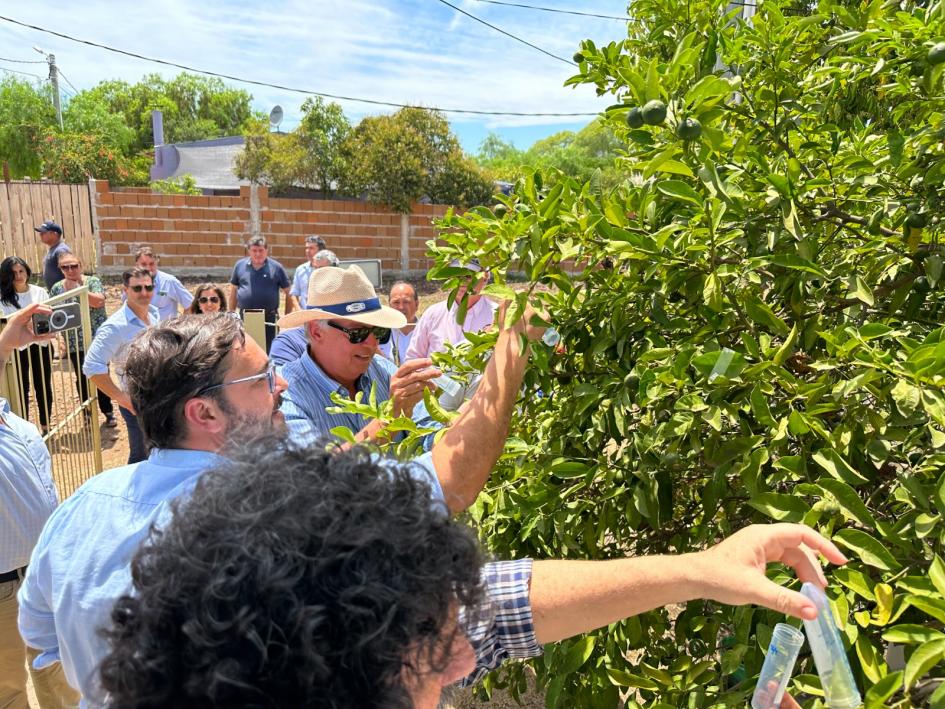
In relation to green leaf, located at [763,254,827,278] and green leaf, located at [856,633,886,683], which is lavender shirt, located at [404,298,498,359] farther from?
green leaf, located at [856,633,886,683]

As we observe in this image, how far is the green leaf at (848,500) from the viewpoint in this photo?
1.17 metres

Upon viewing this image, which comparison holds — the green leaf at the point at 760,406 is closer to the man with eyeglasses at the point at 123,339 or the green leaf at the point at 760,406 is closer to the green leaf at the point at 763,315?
the green leaf at the point at 763,315

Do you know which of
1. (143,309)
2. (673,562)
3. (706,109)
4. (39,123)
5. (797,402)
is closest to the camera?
(673,562)

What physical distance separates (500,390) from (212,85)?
266ft

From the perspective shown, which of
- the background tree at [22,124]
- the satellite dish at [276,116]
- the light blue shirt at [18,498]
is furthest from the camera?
the background tree at [22,124]

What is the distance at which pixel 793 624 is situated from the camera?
115 cm

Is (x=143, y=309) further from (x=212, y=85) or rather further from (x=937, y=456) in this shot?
(x=212, y=85)

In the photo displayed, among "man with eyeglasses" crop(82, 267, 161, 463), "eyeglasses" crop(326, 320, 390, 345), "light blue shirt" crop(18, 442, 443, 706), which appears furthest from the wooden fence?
"light blue shirt" crop(18, 442, 443, 706)

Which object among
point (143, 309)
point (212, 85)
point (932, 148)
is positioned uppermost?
point (212, 85)

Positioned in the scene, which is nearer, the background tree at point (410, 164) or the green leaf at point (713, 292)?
the green leaf at point (713, 292)

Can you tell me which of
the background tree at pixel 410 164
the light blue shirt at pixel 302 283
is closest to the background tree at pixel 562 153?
the background tree at pixel 410 164

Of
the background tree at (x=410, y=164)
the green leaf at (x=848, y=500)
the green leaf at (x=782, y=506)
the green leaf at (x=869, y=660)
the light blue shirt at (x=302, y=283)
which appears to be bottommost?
the light blue shirt at (x=302, y=283)

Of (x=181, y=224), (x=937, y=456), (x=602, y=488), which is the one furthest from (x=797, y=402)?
(x=181, y=224)

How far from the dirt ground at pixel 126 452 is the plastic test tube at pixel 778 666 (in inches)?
19.2
